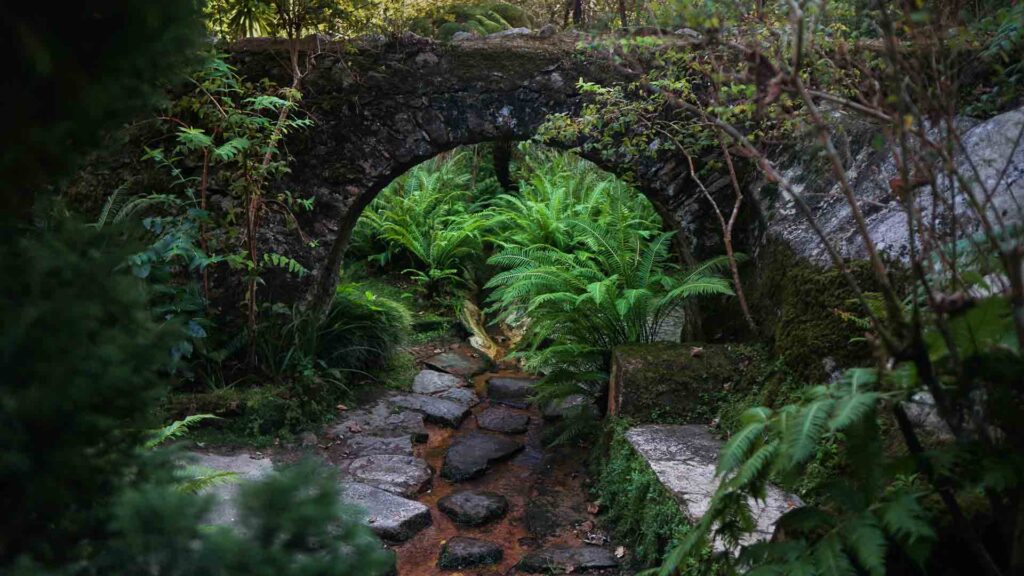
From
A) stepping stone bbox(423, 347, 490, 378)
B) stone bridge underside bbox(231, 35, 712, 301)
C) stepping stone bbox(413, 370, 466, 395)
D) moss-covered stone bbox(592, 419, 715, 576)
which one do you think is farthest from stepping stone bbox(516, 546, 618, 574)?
stepping stone bbox(423, 347, 490, 378)

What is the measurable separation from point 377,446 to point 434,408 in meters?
0.98

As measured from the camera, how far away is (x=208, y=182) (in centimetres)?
586

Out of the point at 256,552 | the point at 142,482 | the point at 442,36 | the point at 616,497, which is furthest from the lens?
the point at 442,36

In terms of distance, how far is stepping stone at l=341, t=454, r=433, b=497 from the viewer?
17.7ft

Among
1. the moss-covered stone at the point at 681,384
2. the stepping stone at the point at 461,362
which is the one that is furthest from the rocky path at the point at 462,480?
the moss-covered stone at the point at 681,384

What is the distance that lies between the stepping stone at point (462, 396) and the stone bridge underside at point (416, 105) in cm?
198

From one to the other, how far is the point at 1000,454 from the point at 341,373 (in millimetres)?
5298

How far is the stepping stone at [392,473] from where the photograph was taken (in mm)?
5391

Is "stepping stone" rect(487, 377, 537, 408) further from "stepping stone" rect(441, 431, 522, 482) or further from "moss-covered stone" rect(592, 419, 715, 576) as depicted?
"moss-covered stone" rect(592, 419, 715, 576)

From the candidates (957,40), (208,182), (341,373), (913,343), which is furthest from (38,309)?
(341,373)

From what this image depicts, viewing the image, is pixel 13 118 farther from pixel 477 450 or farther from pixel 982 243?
pixel 477 450

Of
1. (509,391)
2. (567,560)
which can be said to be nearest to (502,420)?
(509,391)

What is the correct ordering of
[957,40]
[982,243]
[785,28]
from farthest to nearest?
[785,28] < [957,40] < [982,243]

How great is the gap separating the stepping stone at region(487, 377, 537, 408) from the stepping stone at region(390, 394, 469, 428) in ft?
1.63
